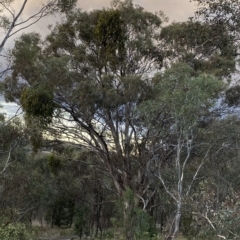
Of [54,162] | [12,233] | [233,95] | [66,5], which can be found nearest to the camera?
[12,233]

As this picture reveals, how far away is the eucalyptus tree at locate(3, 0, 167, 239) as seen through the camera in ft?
39.6

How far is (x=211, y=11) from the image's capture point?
740cm

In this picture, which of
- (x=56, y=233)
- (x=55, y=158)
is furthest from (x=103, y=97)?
(x=56, y=233)

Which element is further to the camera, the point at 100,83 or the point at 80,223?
the point at 80,223

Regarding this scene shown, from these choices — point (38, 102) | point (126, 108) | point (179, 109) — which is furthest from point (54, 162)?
point (179, 109)

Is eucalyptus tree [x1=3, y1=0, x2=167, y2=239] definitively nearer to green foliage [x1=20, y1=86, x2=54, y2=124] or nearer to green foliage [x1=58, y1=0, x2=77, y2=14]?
green foliage [x1=20, y1=86, x2=54, y2=124]

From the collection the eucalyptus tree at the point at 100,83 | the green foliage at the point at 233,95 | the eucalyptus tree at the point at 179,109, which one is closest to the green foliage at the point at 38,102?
the eucalyptus tree at the point at 100,83

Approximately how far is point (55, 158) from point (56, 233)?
12.4 m

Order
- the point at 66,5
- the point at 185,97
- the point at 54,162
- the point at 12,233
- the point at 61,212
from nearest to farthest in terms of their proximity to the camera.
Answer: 1. the point at 12,233
2. the point at 185,97
3. the point at 66,5
4. the point at 54,162
5. the point at 61,212

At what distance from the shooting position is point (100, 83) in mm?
13219

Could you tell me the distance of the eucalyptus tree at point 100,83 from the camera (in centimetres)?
1208

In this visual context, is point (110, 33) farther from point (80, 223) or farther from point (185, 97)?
point (80, 223)

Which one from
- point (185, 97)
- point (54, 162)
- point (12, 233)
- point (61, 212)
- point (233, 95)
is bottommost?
point (12, 233)

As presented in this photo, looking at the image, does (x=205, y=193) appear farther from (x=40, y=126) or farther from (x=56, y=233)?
(x=56, y=233)
